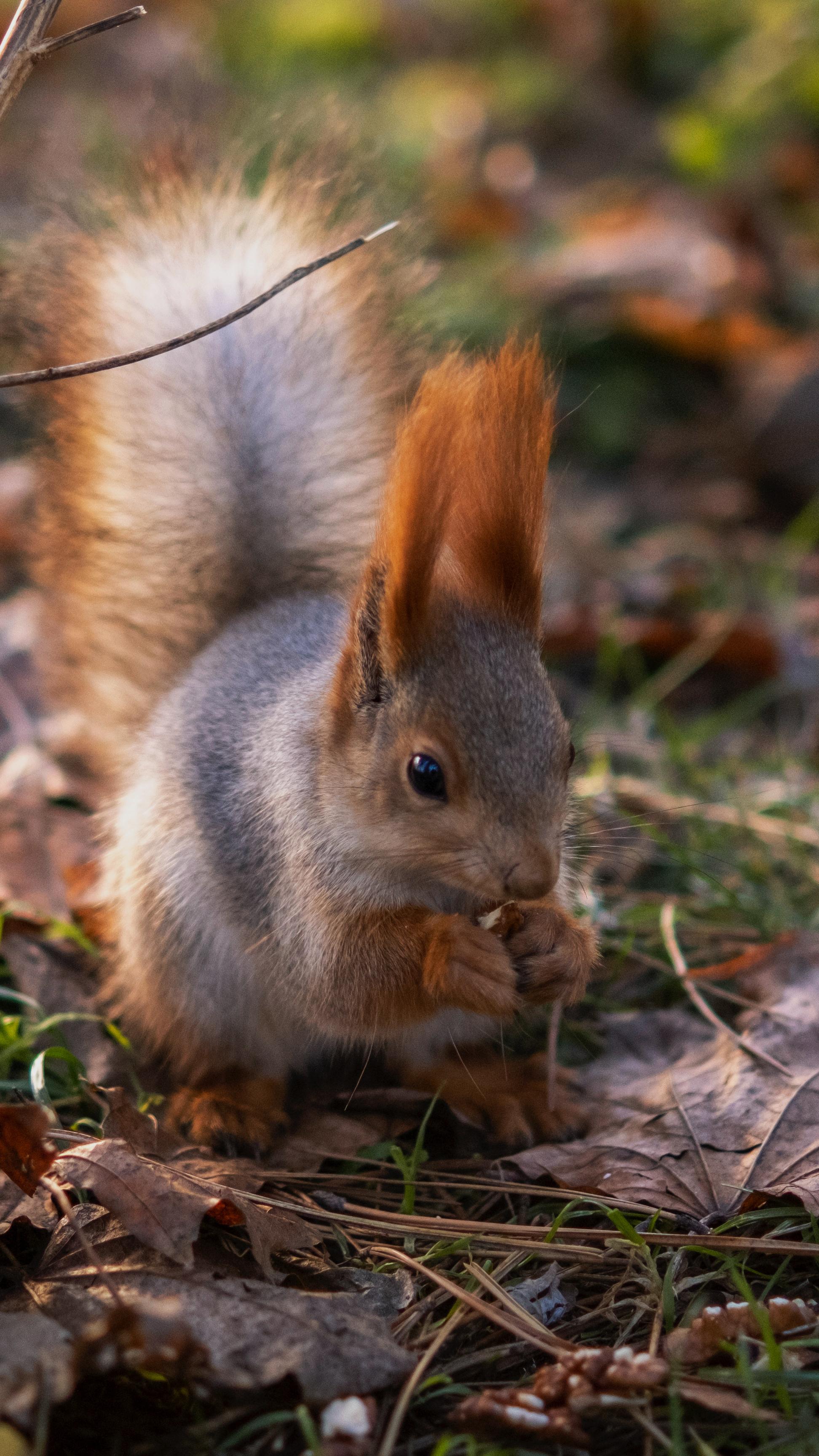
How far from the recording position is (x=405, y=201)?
250 centimetres

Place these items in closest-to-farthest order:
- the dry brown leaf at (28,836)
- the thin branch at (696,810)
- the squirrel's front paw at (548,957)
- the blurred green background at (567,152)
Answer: the squirrel's front paw at (548,957) → the dry brown leaf at (28,836) → the thin branch at (696,810) → the blurred green background at (567,152)

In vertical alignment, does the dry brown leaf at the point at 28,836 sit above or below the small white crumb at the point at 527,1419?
above

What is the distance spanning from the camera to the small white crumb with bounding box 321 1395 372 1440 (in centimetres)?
125

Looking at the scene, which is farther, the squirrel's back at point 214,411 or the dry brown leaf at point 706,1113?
the squirrel's back at point 214,411

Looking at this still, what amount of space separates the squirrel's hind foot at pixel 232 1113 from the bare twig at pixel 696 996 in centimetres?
68

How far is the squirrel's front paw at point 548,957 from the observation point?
5.36ft

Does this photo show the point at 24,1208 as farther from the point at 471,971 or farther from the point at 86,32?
the point at 86,32

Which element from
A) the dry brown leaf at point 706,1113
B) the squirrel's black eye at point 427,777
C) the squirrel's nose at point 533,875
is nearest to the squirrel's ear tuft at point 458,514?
the squirrel's black eye at point 427,777

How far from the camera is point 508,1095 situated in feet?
6.32

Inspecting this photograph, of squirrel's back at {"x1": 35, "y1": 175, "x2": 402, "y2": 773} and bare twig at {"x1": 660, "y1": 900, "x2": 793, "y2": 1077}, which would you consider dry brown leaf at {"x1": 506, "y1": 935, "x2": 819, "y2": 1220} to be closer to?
bare twig at {"x1": 660, "y1": 900, "x2": 793, "y2": 1077}

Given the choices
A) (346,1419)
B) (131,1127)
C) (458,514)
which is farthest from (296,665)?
(346,1419)

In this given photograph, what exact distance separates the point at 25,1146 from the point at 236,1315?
0.32 meters

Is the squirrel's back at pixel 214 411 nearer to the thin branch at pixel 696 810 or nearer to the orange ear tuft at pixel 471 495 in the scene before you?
the orange ear tuft at pixel 471 495

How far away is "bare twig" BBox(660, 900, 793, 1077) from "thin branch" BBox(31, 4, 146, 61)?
156 cm
